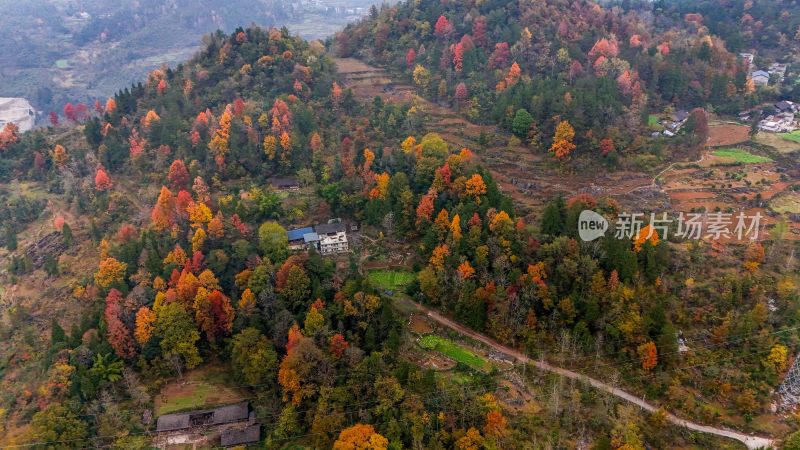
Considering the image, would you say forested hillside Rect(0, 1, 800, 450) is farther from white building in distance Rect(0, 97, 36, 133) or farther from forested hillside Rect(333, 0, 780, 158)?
white building in distance Rect(0, 97, 36, 133)

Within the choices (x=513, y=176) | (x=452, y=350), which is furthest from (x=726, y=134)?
(x=452, y=350)

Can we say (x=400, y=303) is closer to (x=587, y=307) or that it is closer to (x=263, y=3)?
(x=587, y=307)

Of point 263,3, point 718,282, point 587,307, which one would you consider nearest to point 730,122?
point 718,282

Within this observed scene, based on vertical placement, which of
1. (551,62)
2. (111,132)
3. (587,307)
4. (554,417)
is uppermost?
(551,62)

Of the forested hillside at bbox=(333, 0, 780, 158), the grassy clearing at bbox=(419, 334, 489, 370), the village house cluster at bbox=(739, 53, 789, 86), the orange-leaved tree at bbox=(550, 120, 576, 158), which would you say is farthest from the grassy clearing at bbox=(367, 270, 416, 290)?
the village house cluster at bbox=(739, 53, 789, 86)

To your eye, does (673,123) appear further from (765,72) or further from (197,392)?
(197,392)

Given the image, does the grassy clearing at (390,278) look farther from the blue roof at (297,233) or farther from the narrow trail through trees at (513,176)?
the blue roof at (297,233)
